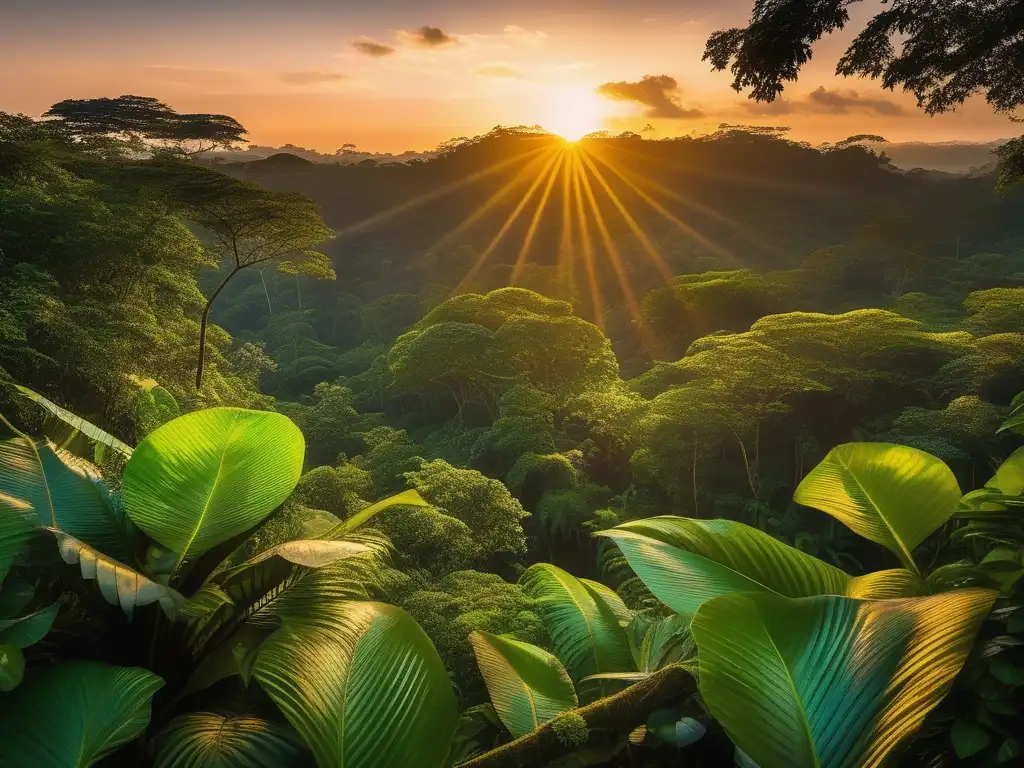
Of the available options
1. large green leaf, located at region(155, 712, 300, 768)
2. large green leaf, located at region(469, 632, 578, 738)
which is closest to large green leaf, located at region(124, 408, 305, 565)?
large green leaf, located at region(155, 712, 300, 768)

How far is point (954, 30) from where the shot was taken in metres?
5.98

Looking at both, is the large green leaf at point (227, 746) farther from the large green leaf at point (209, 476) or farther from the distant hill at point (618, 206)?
the distant hill at point (618, 206)

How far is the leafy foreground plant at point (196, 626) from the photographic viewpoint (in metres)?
1.54

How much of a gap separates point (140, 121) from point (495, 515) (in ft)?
63.3

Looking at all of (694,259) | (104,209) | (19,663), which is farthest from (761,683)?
(694,259)

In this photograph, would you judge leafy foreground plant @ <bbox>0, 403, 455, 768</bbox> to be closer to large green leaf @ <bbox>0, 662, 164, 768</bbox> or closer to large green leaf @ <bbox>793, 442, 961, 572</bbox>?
large green leaf @ <bbox>0, 662, 164, 768</bbox>

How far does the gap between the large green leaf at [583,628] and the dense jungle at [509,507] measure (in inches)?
0.5

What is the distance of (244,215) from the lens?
35.4 feet

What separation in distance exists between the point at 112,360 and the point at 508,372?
9059 millimetres

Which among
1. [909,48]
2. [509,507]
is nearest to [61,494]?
[509,507]

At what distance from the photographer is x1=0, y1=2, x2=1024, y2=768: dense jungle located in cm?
138

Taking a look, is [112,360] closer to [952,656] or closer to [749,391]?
[952,656]

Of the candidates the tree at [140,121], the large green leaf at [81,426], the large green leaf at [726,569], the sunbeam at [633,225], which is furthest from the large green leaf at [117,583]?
the sunbeam at [633,225]

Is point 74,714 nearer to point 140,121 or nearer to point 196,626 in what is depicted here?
point 196,626
